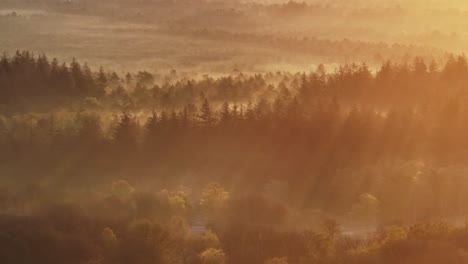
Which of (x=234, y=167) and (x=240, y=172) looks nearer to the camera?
(x=240, y=172)

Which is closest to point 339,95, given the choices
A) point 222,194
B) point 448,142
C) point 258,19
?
point 448,142

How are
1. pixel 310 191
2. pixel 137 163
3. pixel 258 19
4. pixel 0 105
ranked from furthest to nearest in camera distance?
pixel 258 19, pixel 0 105, pixel 137 163, pixel 310 191

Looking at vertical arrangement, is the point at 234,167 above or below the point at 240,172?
above

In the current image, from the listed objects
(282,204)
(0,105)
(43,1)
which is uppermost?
(43,1)

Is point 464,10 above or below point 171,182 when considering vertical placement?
above

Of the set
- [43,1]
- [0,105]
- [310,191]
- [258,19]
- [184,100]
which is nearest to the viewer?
[310,191]

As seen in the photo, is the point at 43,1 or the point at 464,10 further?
the point at 43,1

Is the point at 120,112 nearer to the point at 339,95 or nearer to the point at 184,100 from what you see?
the point at 184,100
